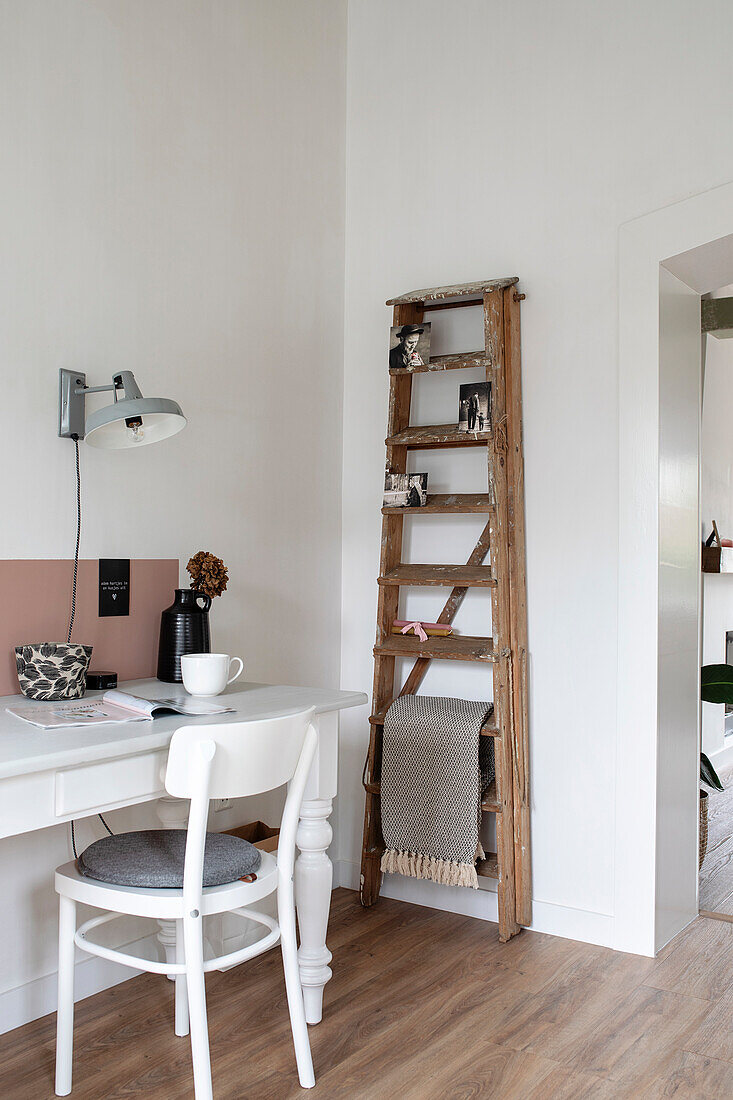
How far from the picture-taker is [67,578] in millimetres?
2346

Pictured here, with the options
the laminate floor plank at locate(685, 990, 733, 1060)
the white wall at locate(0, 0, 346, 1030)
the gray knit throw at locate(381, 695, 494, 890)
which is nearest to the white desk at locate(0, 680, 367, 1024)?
the white wall at locate(0, 0, 346, 1030)

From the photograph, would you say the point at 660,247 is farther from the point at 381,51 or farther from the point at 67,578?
the point at 67,578

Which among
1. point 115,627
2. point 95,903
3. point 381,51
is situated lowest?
point 95,903

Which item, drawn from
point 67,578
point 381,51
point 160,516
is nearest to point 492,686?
point 160,516

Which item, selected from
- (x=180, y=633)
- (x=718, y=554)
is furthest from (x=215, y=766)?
(x=718, y=554)

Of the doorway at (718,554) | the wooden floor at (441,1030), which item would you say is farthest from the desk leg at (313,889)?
the doorway at (718,554)

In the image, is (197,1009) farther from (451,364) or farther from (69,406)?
(451,364)

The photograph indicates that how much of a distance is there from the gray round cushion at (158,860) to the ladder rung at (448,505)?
1305mm

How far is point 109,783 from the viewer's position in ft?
5.76

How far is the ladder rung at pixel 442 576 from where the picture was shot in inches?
115

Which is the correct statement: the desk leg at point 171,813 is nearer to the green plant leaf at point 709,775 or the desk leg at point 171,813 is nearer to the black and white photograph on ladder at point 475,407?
the black and white photograph on ladder at point 475,407

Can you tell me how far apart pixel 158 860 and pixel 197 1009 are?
1.01ft

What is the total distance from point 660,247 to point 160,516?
1.68m

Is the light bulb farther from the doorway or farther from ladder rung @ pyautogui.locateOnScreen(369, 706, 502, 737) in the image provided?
the doorway
